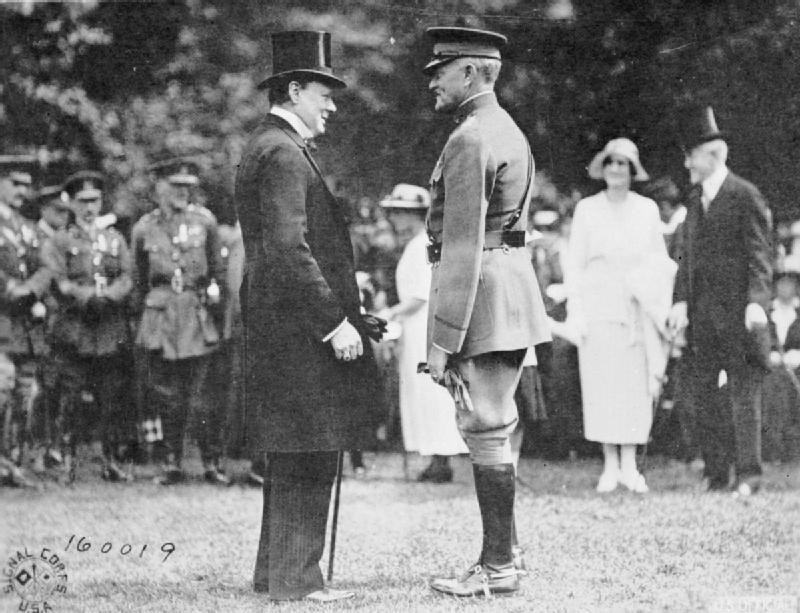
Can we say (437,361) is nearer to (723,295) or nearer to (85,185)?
(723,295)

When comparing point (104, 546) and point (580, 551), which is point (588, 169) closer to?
point (580, 551)

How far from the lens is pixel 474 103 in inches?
184

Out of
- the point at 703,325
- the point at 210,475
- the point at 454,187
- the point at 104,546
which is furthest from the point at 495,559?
the point at 210,475

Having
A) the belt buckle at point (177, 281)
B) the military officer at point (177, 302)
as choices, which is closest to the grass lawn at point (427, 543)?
the military officer at point (177, 302)

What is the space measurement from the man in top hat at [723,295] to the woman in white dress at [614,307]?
337mm

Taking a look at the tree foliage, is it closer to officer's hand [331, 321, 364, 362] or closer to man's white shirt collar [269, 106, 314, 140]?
man's white shirt collar [269, 106, 314, 140]

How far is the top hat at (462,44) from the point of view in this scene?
4613 millimetres

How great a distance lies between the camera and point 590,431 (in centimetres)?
721

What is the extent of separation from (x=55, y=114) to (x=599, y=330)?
11.6 ft

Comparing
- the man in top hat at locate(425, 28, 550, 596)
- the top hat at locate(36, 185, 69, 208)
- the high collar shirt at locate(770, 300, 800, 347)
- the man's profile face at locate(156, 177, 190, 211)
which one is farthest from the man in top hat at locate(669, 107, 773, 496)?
the top hat at locate(36, 185, 69, 208)

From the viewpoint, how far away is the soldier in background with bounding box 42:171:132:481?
22.2 feet

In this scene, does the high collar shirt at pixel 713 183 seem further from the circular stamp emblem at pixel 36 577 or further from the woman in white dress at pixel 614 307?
the circular stamp emblem at pixel 36 577

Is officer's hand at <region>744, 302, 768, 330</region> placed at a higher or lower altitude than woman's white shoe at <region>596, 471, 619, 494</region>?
higher

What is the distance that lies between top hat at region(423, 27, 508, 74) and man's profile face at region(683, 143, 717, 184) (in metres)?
2.39
